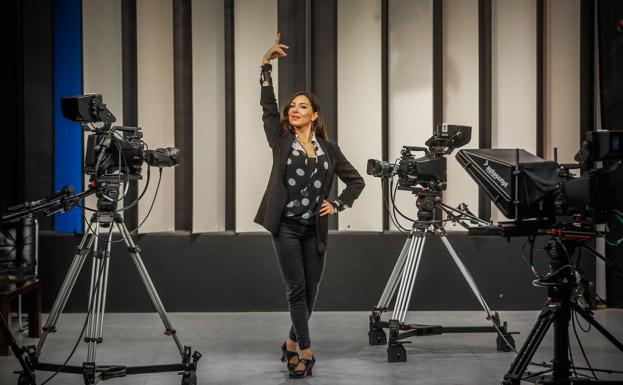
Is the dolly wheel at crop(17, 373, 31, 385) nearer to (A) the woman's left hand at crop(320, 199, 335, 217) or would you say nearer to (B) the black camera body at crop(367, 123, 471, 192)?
(A) the woman's left hand at crop(320, 199, 335, 217)

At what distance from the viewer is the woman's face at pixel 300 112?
4668 millimetres

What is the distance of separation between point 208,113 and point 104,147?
2601 mm

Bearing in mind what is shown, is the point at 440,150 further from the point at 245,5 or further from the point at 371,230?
the point at 245,5

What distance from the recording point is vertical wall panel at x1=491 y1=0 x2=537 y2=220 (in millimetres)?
6734

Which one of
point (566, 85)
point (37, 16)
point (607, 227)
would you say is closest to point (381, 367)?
point (607, 227)

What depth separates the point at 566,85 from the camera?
673 centimetres

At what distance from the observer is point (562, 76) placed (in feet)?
22.1

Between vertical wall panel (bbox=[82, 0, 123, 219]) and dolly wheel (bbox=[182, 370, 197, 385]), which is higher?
vertical wall panel (bbox=[82, 0, 123, 219])

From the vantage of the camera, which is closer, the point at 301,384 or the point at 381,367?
the point at 301,384

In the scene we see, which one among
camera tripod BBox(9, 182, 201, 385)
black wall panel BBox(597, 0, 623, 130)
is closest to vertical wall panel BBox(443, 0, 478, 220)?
black wall panel BBox(597, 0, 623, 130)

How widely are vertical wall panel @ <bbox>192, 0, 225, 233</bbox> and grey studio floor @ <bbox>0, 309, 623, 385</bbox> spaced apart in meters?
0.93

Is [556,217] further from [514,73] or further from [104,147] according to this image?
[514,73]

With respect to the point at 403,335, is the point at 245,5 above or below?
above

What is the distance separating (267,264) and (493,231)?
10.4 ft
